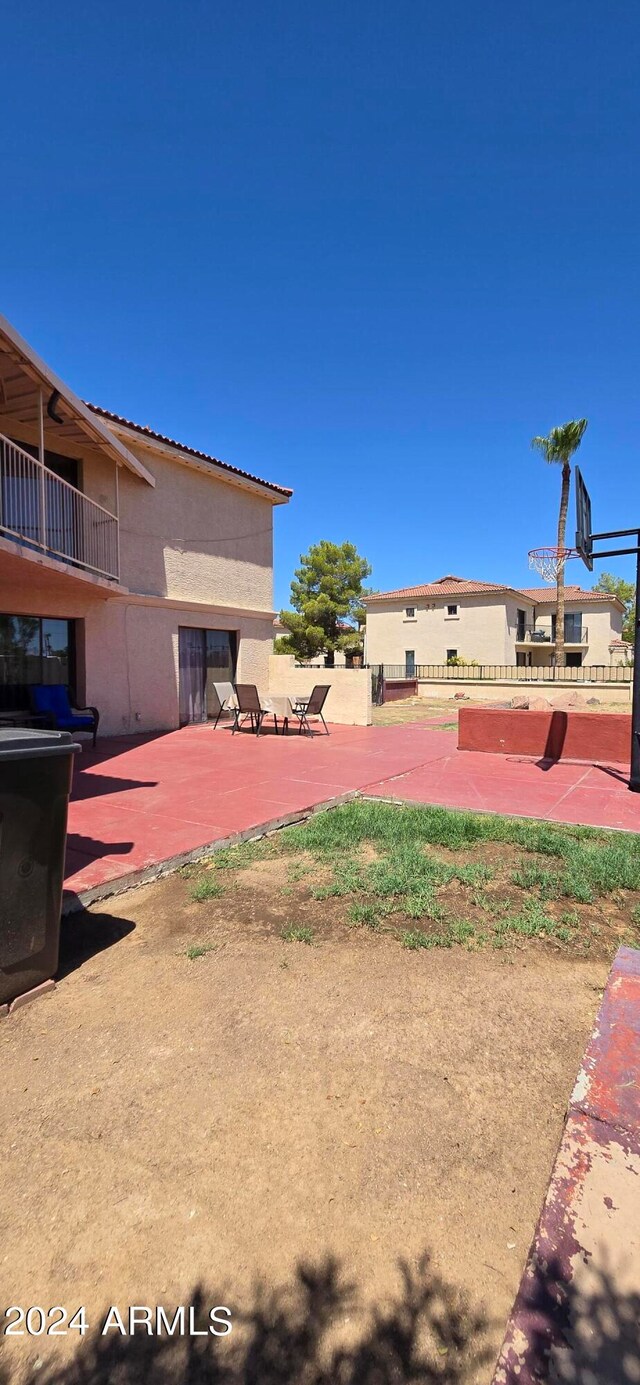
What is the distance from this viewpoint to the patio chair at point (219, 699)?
13031mm

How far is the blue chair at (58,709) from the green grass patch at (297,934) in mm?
7521

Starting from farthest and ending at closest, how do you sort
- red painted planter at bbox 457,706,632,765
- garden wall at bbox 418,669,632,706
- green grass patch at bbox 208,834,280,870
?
garden wall at bbox 418,669,632,706, red painted planter at bbox 457,706,632,765, green grass patch at bbox 208,834,280,870

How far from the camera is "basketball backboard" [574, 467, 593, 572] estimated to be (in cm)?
788

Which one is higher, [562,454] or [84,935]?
[562,454]

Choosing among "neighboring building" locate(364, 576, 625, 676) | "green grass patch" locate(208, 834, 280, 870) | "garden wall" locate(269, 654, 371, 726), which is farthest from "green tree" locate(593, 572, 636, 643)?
"green grass patch" locate(208, 834, 280, 870)

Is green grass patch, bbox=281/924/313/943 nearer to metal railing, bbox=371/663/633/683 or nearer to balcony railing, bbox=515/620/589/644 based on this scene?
metal railing, bbox=371/663/633/683

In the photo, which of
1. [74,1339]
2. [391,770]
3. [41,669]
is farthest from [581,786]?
[41,669]

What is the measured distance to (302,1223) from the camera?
5.65ft

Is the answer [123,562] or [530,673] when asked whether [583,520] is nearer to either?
[123,562]

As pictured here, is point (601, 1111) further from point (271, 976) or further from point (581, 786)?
point (581, 786)

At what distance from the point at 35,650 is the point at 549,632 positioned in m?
45.3

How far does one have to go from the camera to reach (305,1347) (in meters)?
1.41

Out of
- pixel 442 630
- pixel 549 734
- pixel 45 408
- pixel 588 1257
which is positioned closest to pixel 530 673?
pixel 442 630

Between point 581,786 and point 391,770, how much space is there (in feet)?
8.12
